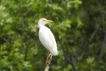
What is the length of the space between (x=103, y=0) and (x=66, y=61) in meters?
2.30

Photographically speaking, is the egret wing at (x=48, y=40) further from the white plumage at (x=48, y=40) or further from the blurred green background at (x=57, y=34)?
the blurred green background at (x=57, y=34)

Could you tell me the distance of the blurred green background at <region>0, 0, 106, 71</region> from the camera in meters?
11.5

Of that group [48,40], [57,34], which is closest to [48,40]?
[48,40]

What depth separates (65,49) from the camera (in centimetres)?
1555

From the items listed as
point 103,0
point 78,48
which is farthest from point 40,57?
point 103,0

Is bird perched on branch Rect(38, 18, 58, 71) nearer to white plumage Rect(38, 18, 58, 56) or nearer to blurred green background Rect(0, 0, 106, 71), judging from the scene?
white plumage Rect(38, 18, 58, 56)

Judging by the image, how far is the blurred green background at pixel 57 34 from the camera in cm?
1154

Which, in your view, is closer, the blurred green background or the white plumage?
the white plumage

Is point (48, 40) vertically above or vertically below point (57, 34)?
below

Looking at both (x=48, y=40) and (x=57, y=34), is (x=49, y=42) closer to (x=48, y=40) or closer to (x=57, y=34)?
(x=48, y=40)

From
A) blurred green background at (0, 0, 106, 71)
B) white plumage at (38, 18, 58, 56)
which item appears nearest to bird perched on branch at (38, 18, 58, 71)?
white plumage at (38, 18, 58, 56)

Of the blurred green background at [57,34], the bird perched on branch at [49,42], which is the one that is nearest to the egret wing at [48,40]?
the bird perched on branch at [49,42]

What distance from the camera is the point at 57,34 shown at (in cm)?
1286

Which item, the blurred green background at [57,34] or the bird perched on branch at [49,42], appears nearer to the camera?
the bird perched on branch at [49,42]
